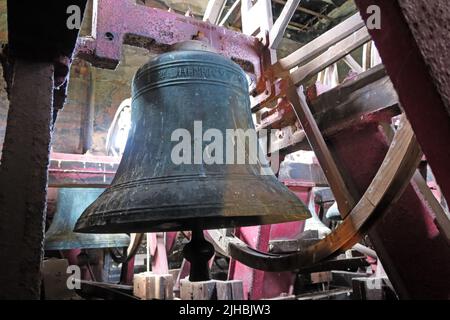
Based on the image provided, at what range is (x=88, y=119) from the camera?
623 cm

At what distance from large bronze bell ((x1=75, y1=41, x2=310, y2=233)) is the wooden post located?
7.7 inches

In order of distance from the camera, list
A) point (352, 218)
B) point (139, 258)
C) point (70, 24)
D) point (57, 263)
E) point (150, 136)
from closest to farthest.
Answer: point (70, 24) < point (150, 136) < point (352, 218) < point (57, 263) < point (139, 258)

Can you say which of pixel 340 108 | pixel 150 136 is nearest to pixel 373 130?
pixel 340 108

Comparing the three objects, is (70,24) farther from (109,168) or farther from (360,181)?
(109,168)

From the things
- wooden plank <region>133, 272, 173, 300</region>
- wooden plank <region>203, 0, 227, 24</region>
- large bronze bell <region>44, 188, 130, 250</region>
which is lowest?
wooden plank <region>133, 272, 173, 300</region>

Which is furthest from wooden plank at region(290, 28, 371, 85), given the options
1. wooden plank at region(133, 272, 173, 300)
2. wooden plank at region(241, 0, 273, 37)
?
wooden plank at region(133, 272, 173, 300)

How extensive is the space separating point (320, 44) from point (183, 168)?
952 millimetres

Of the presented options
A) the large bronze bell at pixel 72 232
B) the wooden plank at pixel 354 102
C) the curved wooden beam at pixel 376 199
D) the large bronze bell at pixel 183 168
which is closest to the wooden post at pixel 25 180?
the large bronze bell at pixel 183 168

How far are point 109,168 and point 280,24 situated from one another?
1.45 metres

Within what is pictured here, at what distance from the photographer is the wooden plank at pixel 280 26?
1.82 m

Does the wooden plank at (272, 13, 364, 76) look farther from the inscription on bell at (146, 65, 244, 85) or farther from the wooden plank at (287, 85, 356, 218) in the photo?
the inscription on bell at (146, 65, 244, 85)

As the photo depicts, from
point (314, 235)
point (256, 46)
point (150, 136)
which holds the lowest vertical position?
point (314, 235)

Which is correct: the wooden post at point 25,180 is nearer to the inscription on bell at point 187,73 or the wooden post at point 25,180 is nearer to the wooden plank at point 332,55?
the inscription on bell at point 187,73

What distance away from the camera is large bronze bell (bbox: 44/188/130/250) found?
8.10ft
